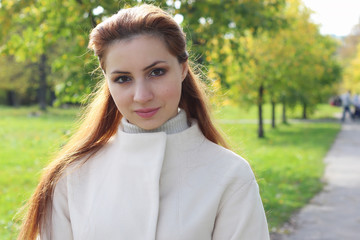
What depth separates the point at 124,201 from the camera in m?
1.78

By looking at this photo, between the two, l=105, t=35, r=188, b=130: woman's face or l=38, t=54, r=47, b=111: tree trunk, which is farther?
l=38, t=54, r=47, b=111: tree trunk

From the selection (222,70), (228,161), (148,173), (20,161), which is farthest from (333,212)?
(20,161)

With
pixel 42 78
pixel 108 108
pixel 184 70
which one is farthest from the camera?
pixel 42 78

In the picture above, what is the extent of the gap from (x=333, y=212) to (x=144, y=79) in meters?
5.11

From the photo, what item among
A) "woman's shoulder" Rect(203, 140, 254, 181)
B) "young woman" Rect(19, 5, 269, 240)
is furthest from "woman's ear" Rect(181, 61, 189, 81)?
"woman's shoulder" Rect(203, 140, 254, 181)

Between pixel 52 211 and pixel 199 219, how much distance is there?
66 cm

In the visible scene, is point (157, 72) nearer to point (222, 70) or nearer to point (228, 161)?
point (228, 161)

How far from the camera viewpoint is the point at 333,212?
6066 millimetres

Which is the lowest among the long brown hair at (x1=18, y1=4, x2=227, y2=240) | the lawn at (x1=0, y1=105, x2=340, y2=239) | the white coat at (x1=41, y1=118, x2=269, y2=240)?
the lawn at (x1=0, y1=105, x2=340, y2=239)

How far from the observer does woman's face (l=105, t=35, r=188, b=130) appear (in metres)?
1.71

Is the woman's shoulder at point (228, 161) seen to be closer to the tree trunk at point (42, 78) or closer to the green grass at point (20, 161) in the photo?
the green grass at point (20, 161)

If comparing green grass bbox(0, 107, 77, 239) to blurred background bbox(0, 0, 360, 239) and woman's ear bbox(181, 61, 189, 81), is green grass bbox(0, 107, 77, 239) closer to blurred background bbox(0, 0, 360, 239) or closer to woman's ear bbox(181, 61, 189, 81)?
blurred background bbox(0, 0, 360, 239)

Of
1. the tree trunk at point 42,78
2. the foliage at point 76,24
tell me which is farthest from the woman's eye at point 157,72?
the tree trunk at point 42,78

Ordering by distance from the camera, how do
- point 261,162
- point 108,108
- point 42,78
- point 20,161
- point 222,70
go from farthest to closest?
point 42,78 < point 20,161 < point 261,162 < point 222,70 < point 108,108
